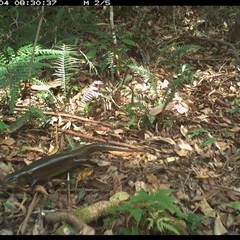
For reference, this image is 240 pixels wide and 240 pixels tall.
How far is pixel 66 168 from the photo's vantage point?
3.84m

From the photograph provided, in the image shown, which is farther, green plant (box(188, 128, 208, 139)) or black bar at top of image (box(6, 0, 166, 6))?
black bar at top of image (box(6, 0, 166, 6))

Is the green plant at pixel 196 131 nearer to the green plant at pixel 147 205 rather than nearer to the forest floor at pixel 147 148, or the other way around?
the forest floor at pixel 147 148

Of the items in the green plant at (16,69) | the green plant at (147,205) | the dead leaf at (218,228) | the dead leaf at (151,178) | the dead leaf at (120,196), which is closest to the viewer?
Answer: the green plant at (147,205)

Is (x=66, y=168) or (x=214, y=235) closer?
(x=214, y=235)

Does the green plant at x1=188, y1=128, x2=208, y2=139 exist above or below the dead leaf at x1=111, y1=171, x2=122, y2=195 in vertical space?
above

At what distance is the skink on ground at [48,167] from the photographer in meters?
3.64

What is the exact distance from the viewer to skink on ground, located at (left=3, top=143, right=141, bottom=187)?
3.64 m

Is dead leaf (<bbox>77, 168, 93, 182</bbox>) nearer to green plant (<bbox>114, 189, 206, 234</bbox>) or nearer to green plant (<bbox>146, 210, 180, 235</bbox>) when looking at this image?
green plant (<bbox>114, 189, 206, 234</bbox>)

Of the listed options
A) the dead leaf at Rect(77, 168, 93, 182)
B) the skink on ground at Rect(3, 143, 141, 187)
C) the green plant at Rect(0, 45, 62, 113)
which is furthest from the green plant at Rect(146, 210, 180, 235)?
the green plant at Rect(0, 45, 62, 113)

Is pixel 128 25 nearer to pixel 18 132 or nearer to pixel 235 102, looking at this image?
pixel 235 102

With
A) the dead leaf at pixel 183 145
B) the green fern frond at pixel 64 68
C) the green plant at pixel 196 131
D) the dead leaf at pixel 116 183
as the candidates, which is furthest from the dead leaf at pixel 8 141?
the green plant at pixel 196 131
